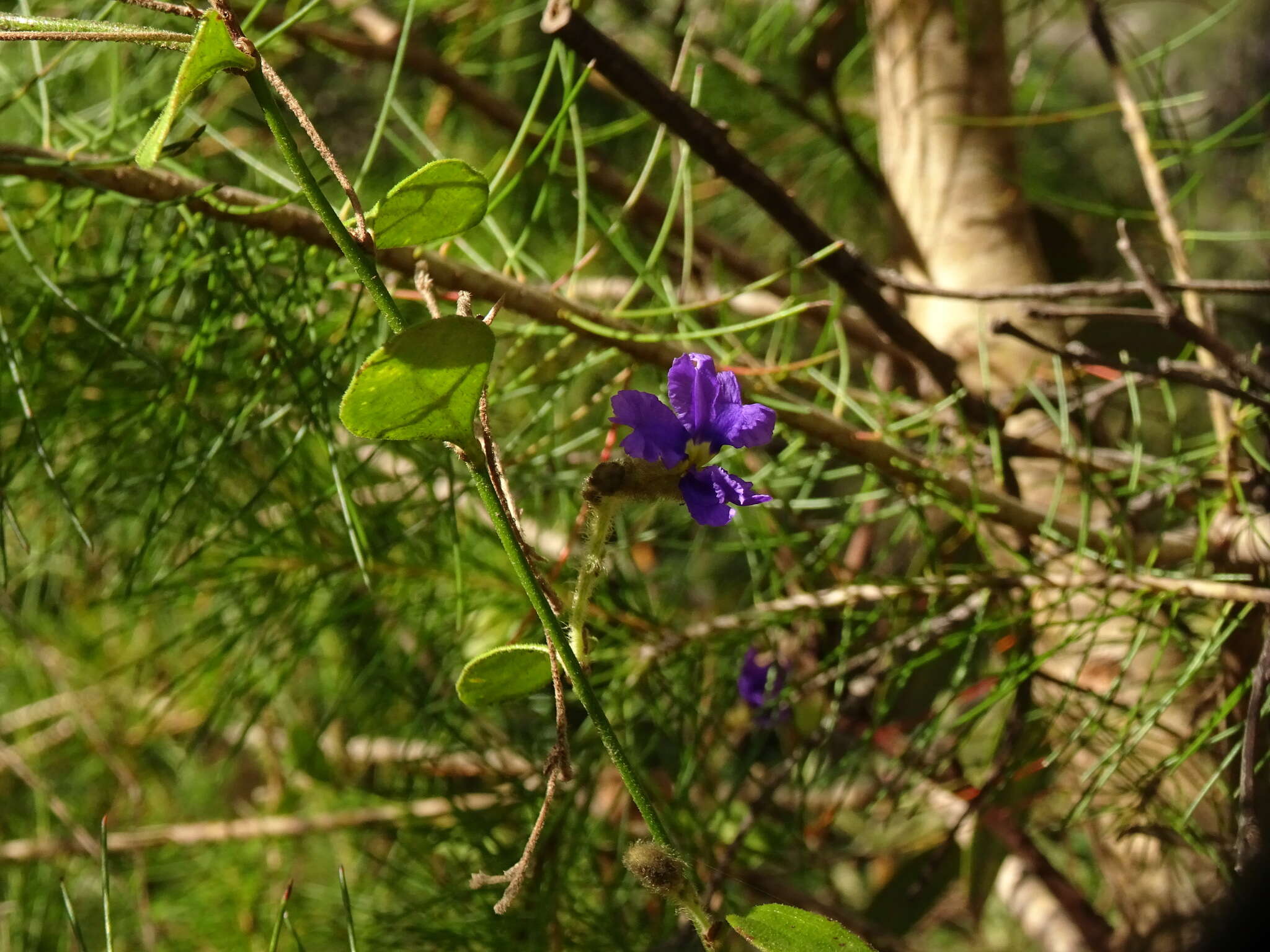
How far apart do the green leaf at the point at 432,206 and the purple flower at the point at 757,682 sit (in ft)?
1.09

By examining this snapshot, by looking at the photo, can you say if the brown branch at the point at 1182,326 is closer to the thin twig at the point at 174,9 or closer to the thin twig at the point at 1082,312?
the thin twig at the point at 1082,312

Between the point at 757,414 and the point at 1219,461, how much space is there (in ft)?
0.98

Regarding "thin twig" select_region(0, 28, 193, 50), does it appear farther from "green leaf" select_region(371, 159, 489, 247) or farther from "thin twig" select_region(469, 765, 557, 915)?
"thin twig" select_region(469, 765, 557, 915)

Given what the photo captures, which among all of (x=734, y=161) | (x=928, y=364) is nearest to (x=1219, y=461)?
(x=928, y=364)

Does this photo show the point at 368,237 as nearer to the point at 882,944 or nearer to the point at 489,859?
the point at 489,859

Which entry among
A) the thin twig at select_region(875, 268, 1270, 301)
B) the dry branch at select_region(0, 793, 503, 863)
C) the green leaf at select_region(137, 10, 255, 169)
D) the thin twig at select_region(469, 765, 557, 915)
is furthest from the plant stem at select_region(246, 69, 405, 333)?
the dry branch at select_region(0, 793, 503, 863)

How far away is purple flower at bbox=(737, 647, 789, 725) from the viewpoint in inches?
21.1

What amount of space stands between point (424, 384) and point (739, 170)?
230 millimetres

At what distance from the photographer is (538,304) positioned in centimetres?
41

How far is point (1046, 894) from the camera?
686 mm

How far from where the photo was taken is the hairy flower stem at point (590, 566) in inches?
10.4

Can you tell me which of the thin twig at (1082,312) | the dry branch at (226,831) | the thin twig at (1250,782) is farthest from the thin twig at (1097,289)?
the dry branch at (226,831)

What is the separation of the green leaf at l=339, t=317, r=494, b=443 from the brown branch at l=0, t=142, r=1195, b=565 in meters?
0.13

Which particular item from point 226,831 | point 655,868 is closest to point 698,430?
point 655,868
